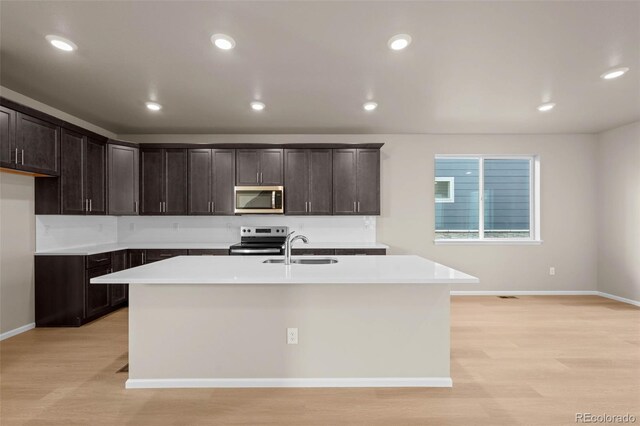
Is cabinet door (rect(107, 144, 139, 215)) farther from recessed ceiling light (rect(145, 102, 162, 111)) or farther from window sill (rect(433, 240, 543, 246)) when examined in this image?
window sill (rect(433, 240, 543, 246))

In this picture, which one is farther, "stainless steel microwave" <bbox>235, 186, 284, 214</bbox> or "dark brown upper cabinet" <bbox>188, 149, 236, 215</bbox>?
"dark brown upper cabinet" <bbox>188, 149, 236, 215</bbox>

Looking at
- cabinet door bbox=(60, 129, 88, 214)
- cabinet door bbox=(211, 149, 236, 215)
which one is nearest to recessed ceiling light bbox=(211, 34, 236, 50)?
cabinet door bbox=(211, 149, 236, 215)

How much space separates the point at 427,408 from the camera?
6.83 feet

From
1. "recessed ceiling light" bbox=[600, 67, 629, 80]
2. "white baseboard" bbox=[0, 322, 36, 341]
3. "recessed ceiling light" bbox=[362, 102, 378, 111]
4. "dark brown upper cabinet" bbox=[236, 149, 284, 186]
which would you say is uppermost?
"recessed ceiling light" bbox=[600, 67, 629, 80]

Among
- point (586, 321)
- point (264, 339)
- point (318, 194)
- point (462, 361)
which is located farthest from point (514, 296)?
point (264, 339)

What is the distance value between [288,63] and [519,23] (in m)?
1.73

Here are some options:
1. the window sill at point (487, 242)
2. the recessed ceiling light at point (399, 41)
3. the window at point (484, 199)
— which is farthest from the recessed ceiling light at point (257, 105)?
the window sill at point (487, 242)

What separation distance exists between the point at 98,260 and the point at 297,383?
307 cm

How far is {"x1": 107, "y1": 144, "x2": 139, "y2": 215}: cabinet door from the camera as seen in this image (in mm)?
4410

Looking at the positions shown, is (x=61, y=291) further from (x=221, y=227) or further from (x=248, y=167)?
(x=248, y=167)

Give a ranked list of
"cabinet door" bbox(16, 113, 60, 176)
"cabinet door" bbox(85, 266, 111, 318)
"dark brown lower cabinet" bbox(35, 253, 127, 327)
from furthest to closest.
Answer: "cabinet door" bbox(85, 266, 111, 318) < "dark brown lower cabinet" bbox(35, 253, 127, 327) < "cabinet door" bbox(16, 113, 60, 176)

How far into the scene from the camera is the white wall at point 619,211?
450 centimetres

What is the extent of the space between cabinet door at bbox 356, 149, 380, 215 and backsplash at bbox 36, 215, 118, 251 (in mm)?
3891

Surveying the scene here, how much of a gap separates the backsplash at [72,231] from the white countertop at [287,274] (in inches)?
90.2
